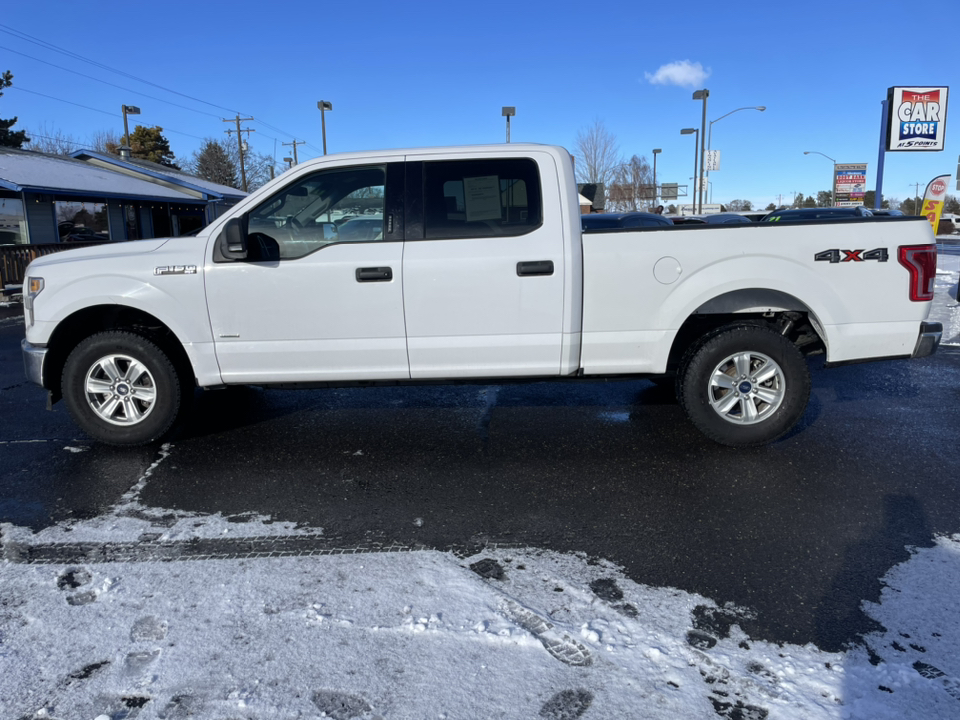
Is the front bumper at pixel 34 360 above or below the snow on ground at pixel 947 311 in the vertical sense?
above

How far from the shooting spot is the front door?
181 inches

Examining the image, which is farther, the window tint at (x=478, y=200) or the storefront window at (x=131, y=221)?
the storefront window at (x=131, y=221)

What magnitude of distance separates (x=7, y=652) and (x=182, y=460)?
7.32 ft

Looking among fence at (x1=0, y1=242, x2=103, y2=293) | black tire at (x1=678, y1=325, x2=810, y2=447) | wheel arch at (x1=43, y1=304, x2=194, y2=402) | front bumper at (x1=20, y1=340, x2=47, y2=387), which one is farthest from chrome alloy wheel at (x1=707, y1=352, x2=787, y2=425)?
fence at (x1=0, y1=242, x2=103, y2=293)

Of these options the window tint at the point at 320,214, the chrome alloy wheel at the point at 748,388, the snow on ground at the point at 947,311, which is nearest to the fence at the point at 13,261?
the window tint at the point at 320,214

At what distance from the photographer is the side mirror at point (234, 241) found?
4445mm

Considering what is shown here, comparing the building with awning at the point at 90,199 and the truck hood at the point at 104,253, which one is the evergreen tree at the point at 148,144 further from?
the truck hood at the point at 104,253

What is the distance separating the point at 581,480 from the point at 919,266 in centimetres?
260

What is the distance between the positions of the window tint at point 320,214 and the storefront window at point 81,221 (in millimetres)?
20181

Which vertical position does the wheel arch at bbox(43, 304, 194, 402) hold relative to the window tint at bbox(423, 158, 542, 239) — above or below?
below

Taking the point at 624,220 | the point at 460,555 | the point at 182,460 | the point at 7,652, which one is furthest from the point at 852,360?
the point at 624,220

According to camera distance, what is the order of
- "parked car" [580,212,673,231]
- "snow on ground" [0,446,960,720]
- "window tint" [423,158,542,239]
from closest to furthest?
"snow on ground" [0,446,960,720], "window tint" [423,158,542,239], "parked car" [580,212,673,231]

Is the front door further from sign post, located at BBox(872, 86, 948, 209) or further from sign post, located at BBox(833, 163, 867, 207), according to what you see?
sign post, located at BBox(833, 163, 867, 207)

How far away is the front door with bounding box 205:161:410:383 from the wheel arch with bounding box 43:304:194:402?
45cm
